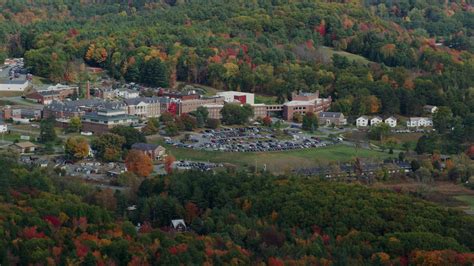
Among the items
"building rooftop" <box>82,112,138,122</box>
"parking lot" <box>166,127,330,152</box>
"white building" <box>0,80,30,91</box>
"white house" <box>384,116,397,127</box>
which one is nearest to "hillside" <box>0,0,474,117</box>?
"white house" <box>384,116,397,127</box>

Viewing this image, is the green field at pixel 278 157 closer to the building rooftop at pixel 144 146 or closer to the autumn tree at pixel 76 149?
the building rooftop at pixel 144 146

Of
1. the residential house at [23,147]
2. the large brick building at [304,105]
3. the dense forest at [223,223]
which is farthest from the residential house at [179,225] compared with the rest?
the large brick building at [304,105]

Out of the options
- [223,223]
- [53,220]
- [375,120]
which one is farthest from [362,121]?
[53,220]

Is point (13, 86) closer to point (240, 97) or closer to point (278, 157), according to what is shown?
point (240, 97)

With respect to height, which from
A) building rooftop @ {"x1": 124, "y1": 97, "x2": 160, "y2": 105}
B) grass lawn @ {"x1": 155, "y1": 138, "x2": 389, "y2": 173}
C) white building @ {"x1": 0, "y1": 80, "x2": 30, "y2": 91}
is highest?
white building @ {"x1": 0, "y1": 80, "x2": 30, "y2": 91}

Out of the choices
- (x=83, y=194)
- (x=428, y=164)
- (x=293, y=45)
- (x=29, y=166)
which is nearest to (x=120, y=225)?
(x=83, y=194)

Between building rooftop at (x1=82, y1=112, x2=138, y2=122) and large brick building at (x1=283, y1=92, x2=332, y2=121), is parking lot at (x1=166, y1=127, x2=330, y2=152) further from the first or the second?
large brick building at (x1=283, y1=92, x2=332, y2=121)

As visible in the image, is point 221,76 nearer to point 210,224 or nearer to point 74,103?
point 74,103
